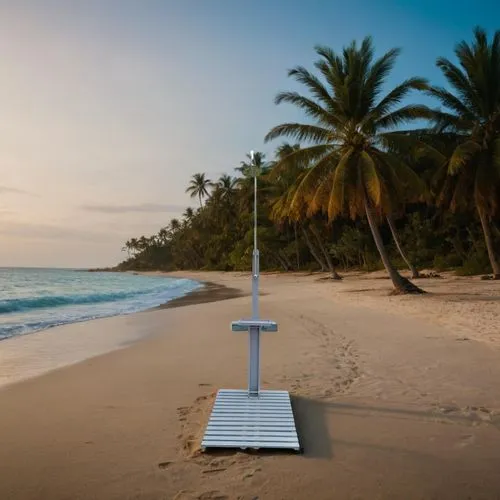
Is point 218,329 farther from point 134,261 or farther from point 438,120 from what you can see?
point 134,261

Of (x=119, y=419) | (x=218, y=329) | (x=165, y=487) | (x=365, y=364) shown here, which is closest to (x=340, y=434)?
(x=165, y=487)

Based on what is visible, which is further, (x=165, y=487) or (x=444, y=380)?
(x=444, y=380)

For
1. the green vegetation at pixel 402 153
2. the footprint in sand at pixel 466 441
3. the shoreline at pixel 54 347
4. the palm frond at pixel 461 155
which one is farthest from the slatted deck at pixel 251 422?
the palm frond at pixel 461 155

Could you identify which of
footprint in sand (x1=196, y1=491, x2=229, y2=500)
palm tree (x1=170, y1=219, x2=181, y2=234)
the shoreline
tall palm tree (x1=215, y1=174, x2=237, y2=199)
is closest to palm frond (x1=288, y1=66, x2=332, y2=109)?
the shoreline

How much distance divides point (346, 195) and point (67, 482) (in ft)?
50.3

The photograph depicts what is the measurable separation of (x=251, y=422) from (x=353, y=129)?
49.8 feet

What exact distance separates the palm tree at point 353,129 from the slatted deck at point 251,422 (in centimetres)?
1257

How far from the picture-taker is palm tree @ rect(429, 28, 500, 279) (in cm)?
2039

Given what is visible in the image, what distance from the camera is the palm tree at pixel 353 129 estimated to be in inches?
664

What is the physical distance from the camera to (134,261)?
438 feet

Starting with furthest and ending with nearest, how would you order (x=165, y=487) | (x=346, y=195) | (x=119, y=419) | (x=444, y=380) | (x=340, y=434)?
(x=346, y=195) < (x=444, y=380) < (x=119, y=419) < (x=340, y=434) < (x=165, y=487)

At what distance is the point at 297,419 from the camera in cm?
433

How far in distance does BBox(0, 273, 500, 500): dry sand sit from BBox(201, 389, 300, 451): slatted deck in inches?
4.4

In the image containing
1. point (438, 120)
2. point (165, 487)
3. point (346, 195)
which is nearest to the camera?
point (165, 487)
